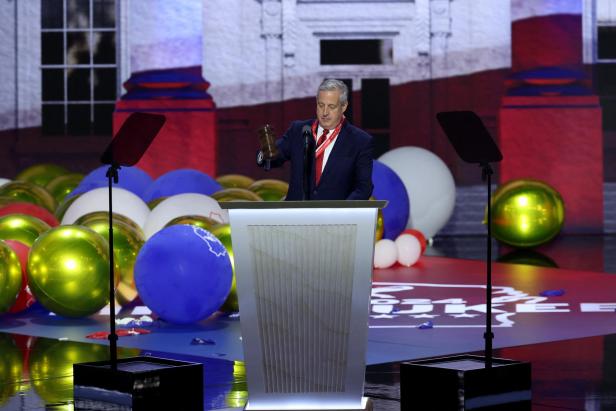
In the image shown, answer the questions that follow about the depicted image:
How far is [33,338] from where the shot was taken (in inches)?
274

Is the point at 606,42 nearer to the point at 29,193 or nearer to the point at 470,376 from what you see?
the point at 29,193

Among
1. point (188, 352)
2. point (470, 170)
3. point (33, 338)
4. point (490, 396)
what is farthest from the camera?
point (470, 170)

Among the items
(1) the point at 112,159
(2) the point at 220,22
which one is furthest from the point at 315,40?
(1) the point at 112,159

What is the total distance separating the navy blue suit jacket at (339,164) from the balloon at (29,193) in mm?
6033

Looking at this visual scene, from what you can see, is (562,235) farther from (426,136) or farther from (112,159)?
(112,159)

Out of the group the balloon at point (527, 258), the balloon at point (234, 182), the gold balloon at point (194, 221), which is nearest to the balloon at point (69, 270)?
the gold balloon at point (194, 221)

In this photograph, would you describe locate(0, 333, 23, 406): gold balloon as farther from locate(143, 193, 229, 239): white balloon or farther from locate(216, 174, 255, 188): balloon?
locate(216, 174, 255, 188): balloon

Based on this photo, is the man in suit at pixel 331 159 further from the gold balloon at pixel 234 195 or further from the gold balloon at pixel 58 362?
the gold balloon at pixel 234 195

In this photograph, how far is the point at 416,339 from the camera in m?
6.75

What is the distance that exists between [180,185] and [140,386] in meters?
6.20

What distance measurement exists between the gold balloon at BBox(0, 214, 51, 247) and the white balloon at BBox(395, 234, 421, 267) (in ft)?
12.1

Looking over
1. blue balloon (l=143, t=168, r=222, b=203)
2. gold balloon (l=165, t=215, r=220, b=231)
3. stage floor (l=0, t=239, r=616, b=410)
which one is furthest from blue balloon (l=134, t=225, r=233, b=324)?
blue balloon (l=143, t=168, r=222, b=203)

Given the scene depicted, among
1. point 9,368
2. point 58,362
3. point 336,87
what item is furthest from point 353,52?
point 336,87

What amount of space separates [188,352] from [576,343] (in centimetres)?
216
